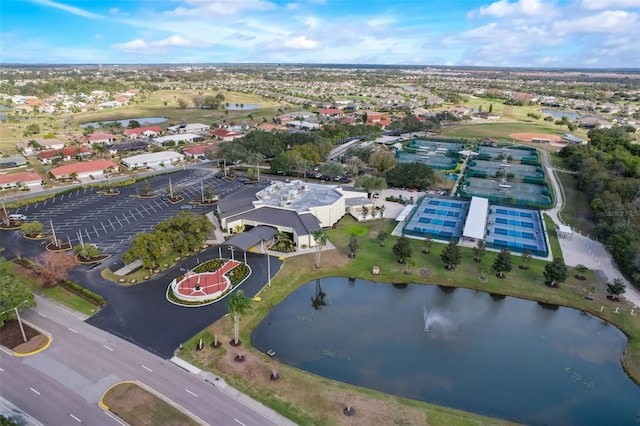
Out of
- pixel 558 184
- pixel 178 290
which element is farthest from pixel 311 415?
pixel 558 184

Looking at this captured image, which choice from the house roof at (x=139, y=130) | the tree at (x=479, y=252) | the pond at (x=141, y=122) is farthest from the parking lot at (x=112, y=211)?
the pond at (x=141, y=122)

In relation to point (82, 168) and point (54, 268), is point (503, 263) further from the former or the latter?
point (82, 168)

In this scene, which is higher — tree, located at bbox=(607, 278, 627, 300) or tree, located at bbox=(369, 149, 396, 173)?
tree, located at bbox=(369, 149, 396, 173)

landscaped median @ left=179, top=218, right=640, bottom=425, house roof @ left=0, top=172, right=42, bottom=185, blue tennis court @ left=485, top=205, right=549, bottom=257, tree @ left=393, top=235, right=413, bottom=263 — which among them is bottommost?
landscaped median @ left=179, top=218, right=640, bottom=425

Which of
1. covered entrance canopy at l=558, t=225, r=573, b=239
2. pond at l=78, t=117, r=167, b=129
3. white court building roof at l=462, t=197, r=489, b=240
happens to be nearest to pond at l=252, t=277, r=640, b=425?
white court building roof at l=462, t=197, r=489, b=240

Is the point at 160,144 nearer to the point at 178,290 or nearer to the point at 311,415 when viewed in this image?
the point at 178,290

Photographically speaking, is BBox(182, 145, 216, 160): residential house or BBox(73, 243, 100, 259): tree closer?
BBox(73, 243, 100, 259): tree

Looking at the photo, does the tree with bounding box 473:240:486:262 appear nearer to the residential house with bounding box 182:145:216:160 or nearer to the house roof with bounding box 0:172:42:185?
the residential house with bounding box 182:145:216:160
